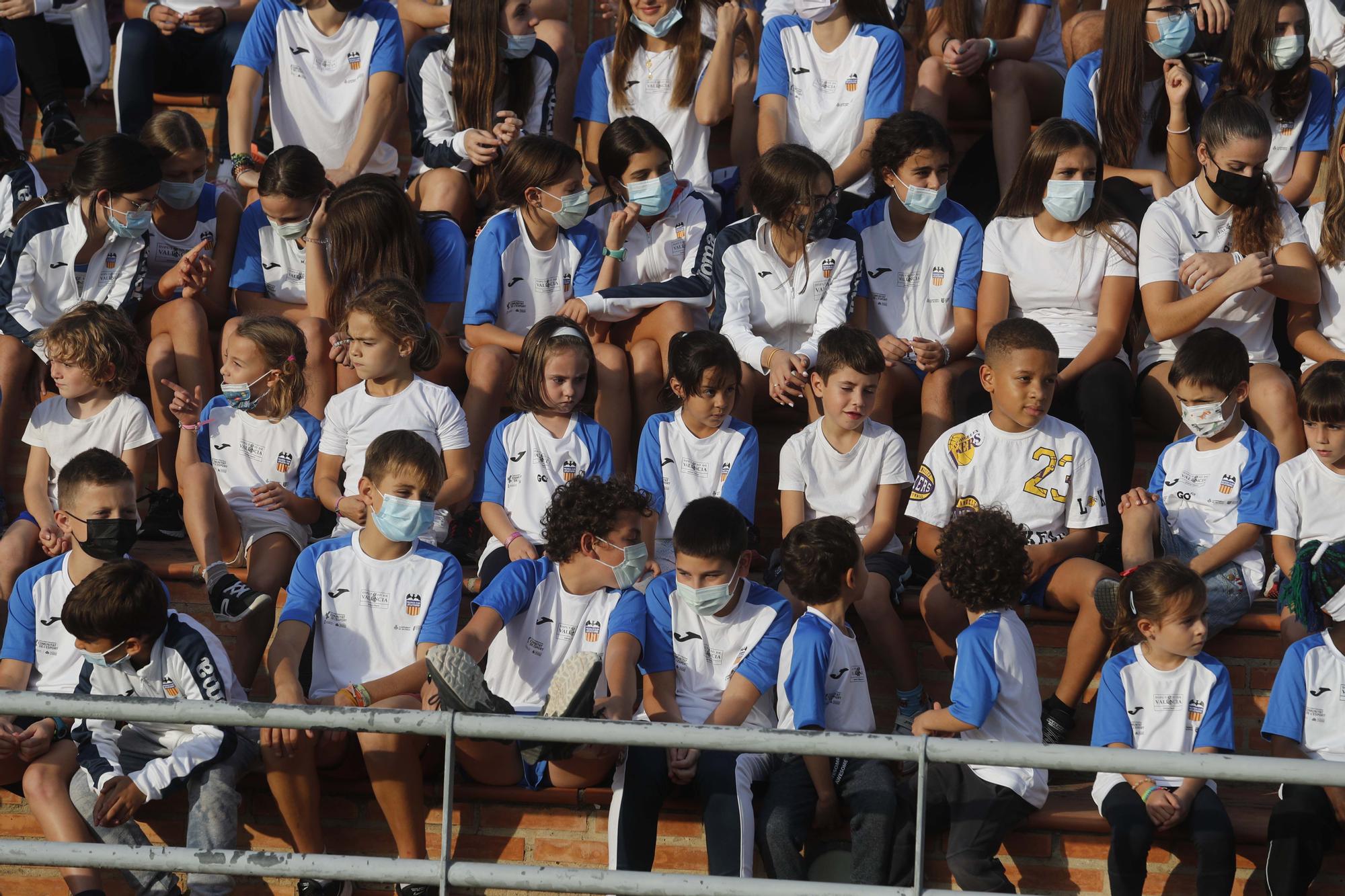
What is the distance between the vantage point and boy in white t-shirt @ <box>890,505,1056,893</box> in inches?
181

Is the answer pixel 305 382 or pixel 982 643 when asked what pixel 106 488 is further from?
pixel 982 643

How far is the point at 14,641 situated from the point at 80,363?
3.88 feet

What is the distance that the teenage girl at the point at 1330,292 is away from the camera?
613 centimetres

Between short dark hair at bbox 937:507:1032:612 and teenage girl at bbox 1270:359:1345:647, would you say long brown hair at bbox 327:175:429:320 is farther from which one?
teenage girl at bbox 1270:359:1345:647

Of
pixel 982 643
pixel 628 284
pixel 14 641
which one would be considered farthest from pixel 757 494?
pixel 14 641

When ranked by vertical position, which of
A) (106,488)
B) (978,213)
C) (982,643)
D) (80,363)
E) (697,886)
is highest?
(978,213)

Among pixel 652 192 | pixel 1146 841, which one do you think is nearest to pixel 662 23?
pixel 652 192

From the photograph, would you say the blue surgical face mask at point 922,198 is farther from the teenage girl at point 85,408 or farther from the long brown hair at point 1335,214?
the teenage girl at point 85,408

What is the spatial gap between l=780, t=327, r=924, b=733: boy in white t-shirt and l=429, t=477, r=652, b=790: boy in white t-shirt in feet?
2.33

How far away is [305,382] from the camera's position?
6090 mm

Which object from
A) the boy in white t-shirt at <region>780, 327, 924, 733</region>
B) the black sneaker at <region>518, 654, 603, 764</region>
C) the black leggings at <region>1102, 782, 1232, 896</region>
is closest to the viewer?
the black sneaker at <region>518, 654, 603, 764</region>

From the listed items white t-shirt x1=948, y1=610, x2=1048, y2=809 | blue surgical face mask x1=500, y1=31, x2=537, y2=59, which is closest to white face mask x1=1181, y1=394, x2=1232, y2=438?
white t-shirt x1=948, y1=610, x2=1048, y2=809

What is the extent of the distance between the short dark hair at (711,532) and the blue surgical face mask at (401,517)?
839 mm

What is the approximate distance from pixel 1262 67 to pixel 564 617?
397 centimetres
